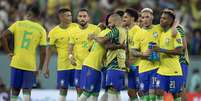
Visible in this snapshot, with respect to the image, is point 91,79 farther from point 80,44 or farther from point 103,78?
point 80,44

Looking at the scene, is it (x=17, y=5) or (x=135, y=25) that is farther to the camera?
(x=17, y=5)

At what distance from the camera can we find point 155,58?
862 inches

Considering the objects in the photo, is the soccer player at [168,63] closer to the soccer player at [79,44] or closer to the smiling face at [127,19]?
the smiling face at [127,19]

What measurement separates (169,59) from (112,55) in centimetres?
148

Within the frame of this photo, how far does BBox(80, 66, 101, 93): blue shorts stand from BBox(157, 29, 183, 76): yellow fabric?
1.55m

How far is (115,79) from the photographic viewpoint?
22172 mm

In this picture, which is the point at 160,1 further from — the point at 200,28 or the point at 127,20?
the point at 127,20

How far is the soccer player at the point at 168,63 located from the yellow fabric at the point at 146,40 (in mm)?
388

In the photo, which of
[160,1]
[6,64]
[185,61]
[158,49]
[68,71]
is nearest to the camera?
[158,49]

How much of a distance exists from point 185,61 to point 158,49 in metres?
1.79

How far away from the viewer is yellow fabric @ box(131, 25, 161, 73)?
22.0 m

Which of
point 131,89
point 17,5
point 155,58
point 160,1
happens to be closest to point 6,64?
point 17,5

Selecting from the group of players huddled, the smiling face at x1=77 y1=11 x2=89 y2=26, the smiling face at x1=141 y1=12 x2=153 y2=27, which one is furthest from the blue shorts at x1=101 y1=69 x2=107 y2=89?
the smiling face at x1=77 y1=11 x2=89 y2=26

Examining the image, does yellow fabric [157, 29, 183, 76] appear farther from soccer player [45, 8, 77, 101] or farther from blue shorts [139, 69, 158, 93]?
soccer player [45, 8, 77, 101]
